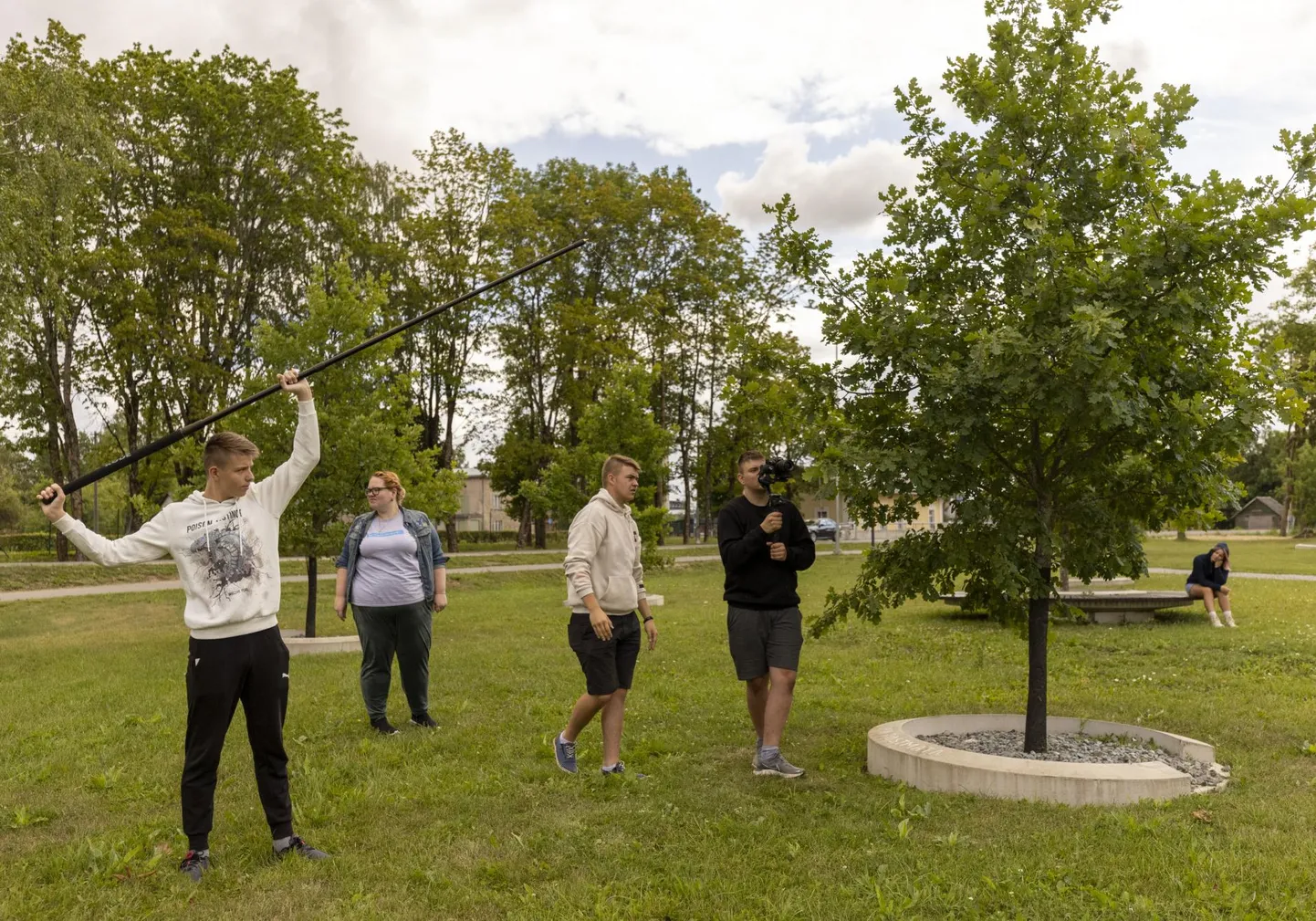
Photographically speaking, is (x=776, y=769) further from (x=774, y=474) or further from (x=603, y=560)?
(x=774, y=474)

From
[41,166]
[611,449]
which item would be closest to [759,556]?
[611,449]

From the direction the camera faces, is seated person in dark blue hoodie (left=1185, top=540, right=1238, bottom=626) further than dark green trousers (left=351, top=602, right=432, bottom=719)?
Yes

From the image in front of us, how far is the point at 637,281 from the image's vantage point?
3962cm

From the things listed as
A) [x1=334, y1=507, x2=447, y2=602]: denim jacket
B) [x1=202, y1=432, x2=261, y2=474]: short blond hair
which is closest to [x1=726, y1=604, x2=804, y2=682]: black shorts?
[x1=334, y1=507, x2=447, y2=602]: denim jacket

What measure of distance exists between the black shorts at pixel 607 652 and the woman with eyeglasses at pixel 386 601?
1986 mm

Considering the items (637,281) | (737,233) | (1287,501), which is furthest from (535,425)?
(1287,501)

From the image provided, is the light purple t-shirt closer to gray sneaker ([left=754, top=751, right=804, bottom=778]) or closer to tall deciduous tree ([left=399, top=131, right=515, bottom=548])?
gray sneaker ([left=754, top=751, right=804, bottom=778])

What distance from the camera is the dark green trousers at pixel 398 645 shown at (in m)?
7.74

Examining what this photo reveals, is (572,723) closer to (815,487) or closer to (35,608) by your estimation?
(815,487)

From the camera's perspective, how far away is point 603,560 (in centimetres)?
634

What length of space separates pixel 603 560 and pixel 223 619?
2370 millimetres

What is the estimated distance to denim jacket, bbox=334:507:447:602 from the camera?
26.2 feet

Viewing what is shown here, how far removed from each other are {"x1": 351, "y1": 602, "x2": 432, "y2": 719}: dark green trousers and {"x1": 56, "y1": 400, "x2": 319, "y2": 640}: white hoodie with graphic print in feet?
9.68

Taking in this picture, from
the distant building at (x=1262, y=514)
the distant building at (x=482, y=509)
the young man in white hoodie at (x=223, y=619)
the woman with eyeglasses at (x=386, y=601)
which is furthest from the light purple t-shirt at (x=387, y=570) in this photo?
the distant building at (x=1262, y=514)
